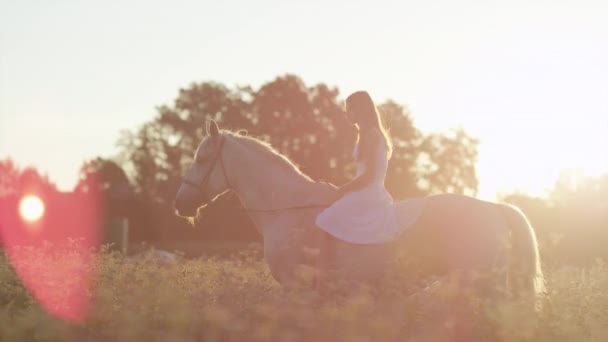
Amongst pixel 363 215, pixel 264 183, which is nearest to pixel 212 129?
pixel 264 183

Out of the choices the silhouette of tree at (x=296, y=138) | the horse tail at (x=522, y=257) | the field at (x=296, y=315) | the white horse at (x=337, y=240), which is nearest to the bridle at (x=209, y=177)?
the white horse at (x=337, y=240)

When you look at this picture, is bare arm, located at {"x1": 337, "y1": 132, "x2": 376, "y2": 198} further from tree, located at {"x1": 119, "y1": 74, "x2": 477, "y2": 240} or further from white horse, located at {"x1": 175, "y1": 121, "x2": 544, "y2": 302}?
tree, located at {"x1": 119, "y1": 74, "x2": 477, "y2": 240}

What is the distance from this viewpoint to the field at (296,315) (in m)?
6.75

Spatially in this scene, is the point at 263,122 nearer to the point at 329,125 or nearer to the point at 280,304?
the point at 329,125

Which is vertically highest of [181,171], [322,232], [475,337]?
[181,171]

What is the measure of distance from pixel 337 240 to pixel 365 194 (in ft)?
1.87

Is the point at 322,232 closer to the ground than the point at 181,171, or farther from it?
closer to the ground

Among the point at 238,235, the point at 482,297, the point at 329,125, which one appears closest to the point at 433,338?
the point at 482,297

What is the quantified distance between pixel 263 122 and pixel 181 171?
6397mm

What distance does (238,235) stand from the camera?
158 feet

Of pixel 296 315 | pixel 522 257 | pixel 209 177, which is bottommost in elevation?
pixel 296 315

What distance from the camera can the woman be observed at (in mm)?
9078

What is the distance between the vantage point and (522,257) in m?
8.88

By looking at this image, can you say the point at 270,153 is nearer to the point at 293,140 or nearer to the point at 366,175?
the point at 366,175
